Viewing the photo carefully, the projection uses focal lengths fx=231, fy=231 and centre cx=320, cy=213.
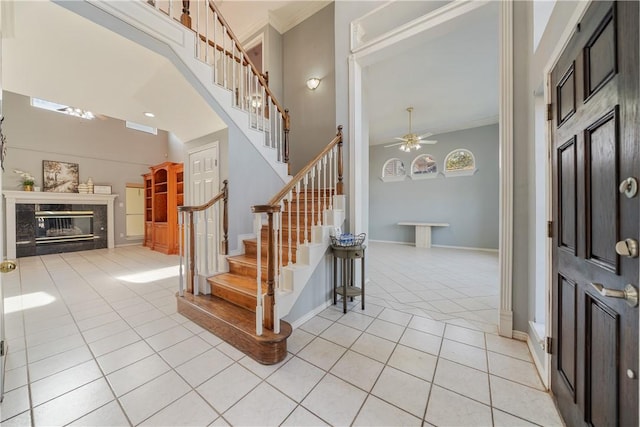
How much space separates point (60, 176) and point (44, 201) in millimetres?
812

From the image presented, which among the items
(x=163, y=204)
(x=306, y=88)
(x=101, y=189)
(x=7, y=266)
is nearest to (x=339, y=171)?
(x=306, y=88)

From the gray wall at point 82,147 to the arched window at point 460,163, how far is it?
961cm

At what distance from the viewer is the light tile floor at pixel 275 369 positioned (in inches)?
53.6

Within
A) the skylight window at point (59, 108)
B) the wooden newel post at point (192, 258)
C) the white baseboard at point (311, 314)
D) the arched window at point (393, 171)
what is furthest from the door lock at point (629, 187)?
the skylight window at point (59, 108)

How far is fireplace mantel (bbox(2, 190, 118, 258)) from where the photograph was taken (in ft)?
18.0

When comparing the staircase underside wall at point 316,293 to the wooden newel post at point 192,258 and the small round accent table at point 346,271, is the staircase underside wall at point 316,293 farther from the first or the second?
the wooden newel post at point 192,258

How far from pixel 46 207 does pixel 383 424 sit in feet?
29.6

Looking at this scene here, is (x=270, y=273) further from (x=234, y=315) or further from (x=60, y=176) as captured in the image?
(x=60, y=176)

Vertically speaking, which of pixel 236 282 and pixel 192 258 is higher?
pixel 192 258

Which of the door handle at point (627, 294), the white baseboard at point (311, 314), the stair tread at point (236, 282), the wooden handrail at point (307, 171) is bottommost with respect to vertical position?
the white baseboard at point (311, 314)

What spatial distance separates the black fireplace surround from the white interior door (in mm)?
5578

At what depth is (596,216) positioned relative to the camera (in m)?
1.00

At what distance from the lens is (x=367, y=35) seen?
136 inches

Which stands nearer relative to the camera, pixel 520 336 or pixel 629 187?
pixel 629 187
